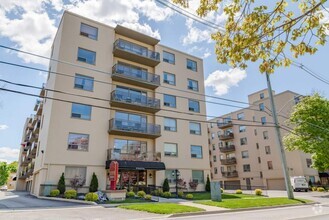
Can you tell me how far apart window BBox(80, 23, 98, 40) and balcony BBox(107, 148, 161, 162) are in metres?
12.0

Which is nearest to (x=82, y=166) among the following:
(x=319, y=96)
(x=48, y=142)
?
(x=48, y=142)

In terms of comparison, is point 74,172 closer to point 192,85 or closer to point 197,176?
point 197,176

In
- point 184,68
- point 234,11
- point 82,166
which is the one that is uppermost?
point 184,68

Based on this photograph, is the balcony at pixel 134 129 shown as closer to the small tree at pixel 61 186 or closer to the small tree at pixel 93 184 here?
the small tree at pixel 93 184

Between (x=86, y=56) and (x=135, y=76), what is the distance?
17.8ft

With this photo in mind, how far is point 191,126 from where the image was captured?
30.2m

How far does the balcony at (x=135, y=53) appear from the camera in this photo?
26362mm

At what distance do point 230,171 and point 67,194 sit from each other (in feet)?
134

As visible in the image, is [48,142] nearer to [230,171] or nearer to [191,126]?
[191,126]

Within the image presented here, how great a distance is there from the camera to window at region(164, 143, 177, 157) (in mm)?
27312

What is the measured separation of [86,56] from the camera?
24891 millimetres

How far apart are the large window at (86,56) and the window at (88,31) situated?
5.89 feet

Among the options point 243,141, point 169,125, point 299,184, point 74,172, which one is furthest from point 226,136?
point 74,172

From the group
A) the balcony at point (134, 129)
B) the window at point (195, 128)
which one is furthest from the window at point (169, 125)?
the window at point (195, 128)
